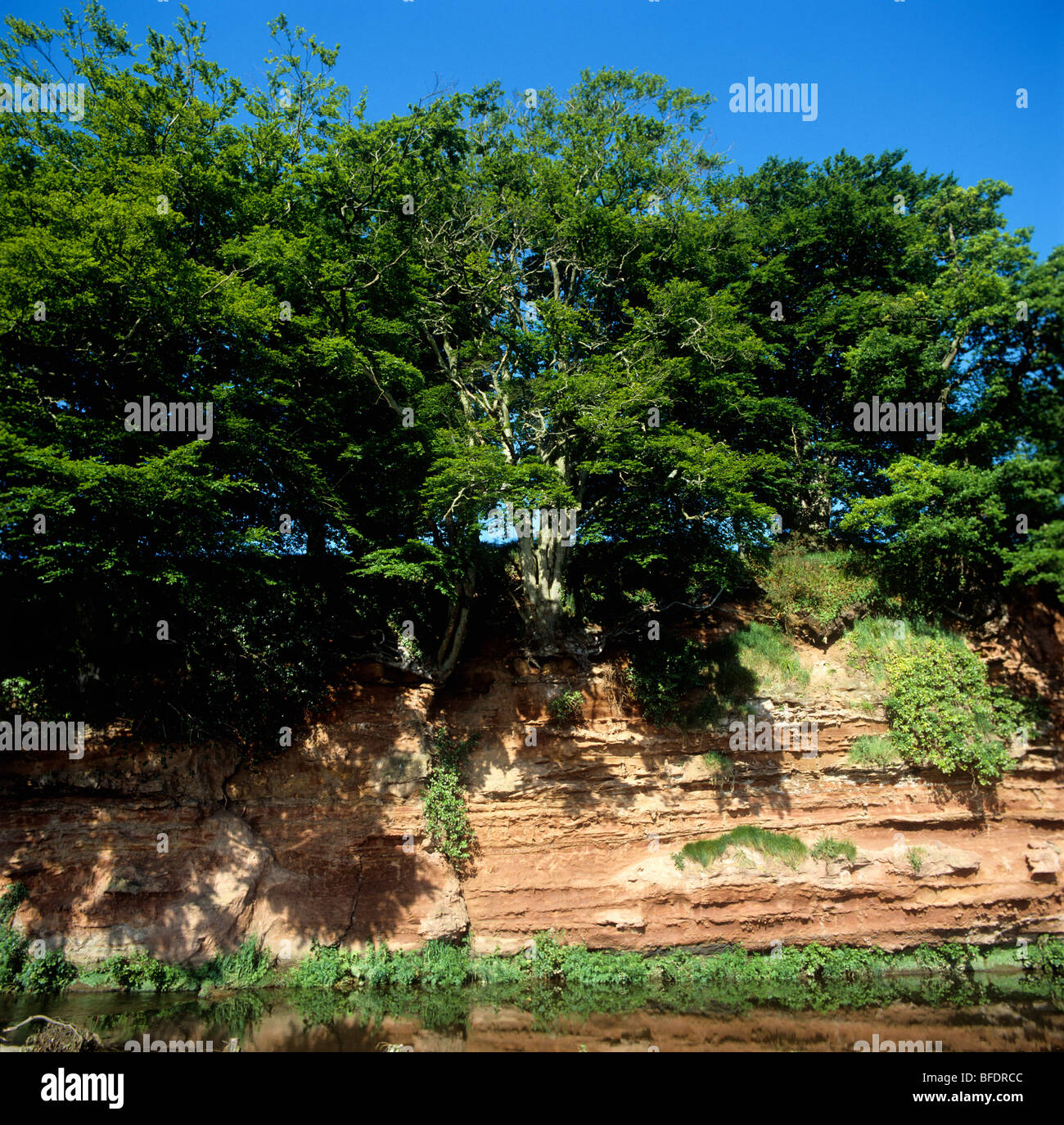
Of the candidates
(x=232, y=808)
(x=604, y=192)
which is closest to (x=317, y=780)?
(x=232, y=808)

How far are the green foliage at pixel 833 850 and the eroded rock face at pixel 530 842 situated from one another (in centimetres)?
17

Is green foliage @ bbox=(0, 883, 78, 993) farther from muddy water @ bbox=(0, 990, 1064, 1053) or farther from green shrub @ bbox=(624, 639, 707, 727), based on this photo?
green shrub @ bbox=(624, 639, 707, 727)

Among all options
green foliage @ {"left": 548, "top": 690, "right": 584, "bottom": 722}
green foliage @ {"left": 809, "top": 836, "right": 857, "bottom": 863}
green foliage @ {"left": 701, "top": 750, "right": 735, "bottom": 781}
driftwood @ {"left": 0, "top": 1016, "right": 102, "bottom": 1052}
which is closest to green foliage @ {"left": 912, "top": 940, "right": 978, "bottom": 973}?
green foliage @ {"left": 809, "top": 836, "right": 857, "bottom": 863}

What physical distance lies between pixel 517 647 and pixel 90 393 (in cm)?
1099

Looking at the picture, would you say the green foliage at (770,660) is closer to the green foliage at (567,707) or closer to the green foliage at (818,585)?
the green foliage at (818,585)

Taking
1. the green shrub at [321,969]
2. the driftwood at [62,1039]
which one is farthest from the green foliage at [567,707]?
the driftwood at [62,1039]

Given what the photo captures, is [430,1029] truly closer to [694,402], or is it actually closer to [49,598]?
[49,598]

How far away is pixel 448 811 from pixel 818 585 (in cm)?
1130

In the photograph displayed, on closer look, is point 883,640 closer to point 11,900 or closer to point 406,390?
point 406,390

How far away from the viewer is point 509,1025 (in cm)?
1223

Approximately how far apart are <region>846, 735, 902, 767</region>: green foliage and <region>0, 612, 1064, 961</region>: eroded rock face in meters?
0.21

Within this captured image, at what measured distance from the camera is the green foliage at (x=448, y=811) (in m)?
15.3

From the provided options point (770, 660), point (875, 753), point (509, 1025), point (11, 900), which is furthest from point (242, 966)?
point (875, 753)
